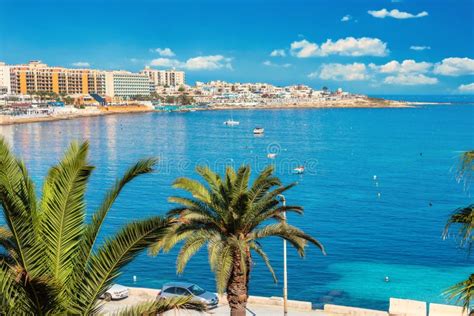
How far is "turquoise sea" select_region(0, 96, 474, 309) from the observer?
2667 centimetres

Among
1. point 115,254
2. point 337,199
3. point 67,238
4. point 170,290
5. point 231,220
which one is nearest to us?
point 115,254

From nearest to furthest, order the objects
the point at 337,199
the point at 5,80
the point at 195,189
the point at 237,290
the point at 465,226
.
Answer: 1. the point at 465,226
2. the point at 237,290
3. the point at 195,189
4. the point at 337,199
5. the point at 5,80

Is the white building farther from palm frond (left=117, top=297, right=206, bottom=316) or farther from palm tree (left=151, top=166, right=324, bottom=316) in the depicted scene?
palm frond (left=117, top=297, right=206, bottom=316)

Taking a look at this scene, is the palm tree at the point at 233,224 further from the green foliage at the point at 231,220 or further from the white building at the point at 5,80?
the white building at the point at 5,80

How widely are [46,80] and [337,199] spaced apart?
530 feet

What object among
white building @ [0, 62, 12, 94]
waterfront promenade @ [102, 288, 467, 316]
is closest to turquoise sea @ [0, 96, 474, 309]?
waterfront promenade @ [102, 288, 467, 316]

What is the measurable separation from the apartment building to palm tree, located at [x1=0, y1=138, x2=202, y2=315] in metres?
188

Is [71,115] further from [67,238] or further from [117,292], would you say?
[67,238]

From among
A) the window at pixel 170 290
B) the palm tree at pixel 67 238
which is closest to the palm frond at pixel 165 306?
the palm tree at pixel 67 238

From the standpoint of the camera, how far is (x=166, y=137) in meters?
102

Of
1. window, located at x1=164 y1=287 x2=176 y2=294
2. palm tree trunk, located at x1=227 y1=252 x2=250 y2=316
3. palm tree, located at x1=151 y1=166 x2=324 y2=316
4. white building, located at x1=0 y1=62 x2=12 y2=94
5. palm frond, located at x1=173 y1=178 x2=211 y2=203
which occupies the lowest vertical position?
window, located at x1=164 y1=287 x2=176 y2=294

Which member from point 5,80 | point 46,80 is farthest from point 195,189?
point 5,80

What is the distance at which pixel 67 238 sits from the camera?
610cm

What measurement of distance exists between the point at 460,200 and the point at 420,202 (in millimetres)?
3691
